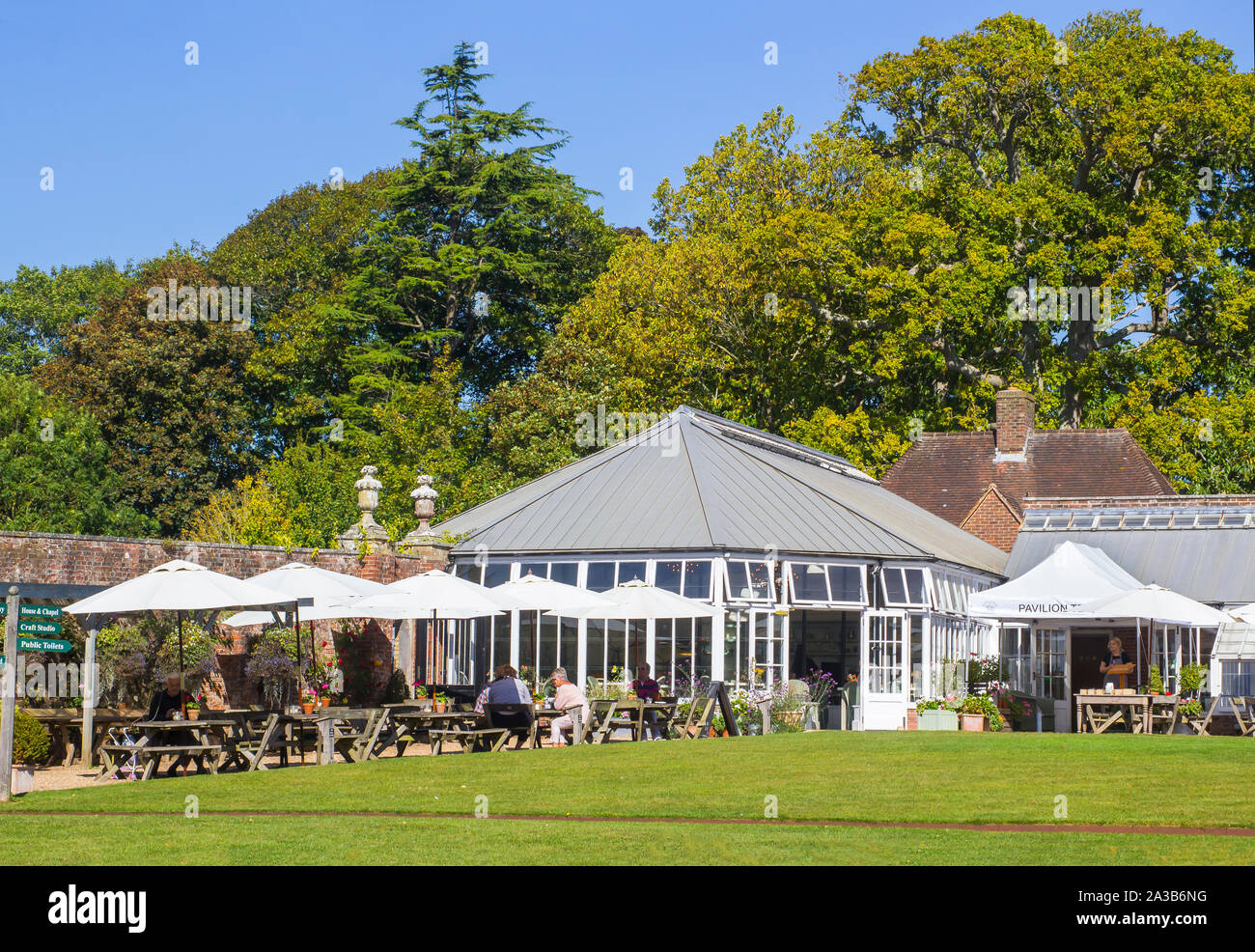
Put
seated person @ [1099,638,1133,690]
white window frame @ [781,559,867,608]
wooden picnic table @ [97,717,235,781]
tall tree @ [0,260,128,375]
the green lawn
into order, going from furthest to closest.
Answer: tall tree @ [0,260,128,375] → white window frame @ [781,559,867,608] → seated person @ [1099,638,1133,690] → wooden picnic table @ [97,717,235,781] → the green lawn

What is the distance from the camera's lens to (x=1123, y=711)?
2459cm

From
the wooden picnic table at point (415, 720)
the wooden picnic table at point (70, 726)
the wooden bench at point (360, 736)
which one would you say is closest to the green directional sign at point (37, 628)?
the wooden bench at point (360, 736)

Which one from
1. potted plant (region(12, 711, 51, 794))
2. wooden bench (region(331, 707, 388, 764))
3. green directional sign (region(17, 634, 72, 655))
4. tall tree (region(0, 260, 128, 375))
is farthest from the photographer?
tall tree (region(0, 260, 128, 375))

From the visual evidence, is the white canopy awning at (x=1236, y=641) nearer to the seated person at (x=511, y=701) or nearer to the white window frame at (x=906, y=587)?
the white window frame at (x=906, y=587)

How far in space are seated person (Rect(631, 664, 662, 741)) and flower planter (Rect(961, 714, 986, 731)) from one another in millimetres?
6071

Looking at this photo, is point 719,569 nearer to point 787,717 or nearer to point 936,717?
point 787,717

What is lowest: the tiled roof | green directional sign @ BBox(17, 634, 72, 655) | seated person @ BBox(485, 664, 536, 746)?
seated person @ BBox(485, 664, 536, 746)

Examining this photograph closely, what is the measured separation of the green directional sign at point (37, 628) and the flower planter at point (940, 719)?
1629cm

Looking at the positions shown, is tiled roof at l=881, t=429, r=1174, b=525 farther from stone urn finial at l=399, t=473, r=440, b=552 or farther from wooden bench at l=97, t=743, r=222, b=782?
wooden bench at l=97, t=743, r=222, b=782

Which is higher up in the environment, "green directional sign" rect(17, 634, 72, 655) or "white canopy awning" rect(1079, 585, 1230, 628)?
"white canopy awning" rect(1079, 585, 1230, 628)

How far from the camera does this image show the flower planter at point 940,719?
88.4 ft

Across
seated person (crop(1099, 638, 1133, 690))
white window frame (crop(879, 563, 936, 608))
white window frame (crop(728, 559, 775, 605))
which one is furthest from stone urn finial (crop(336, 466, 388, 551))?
seated person (crop(1099, 638, 1133, 690))

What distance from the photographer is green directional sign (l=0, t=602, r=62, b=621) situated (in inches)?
567

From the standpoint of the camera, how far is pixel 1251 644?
27.0 metres
